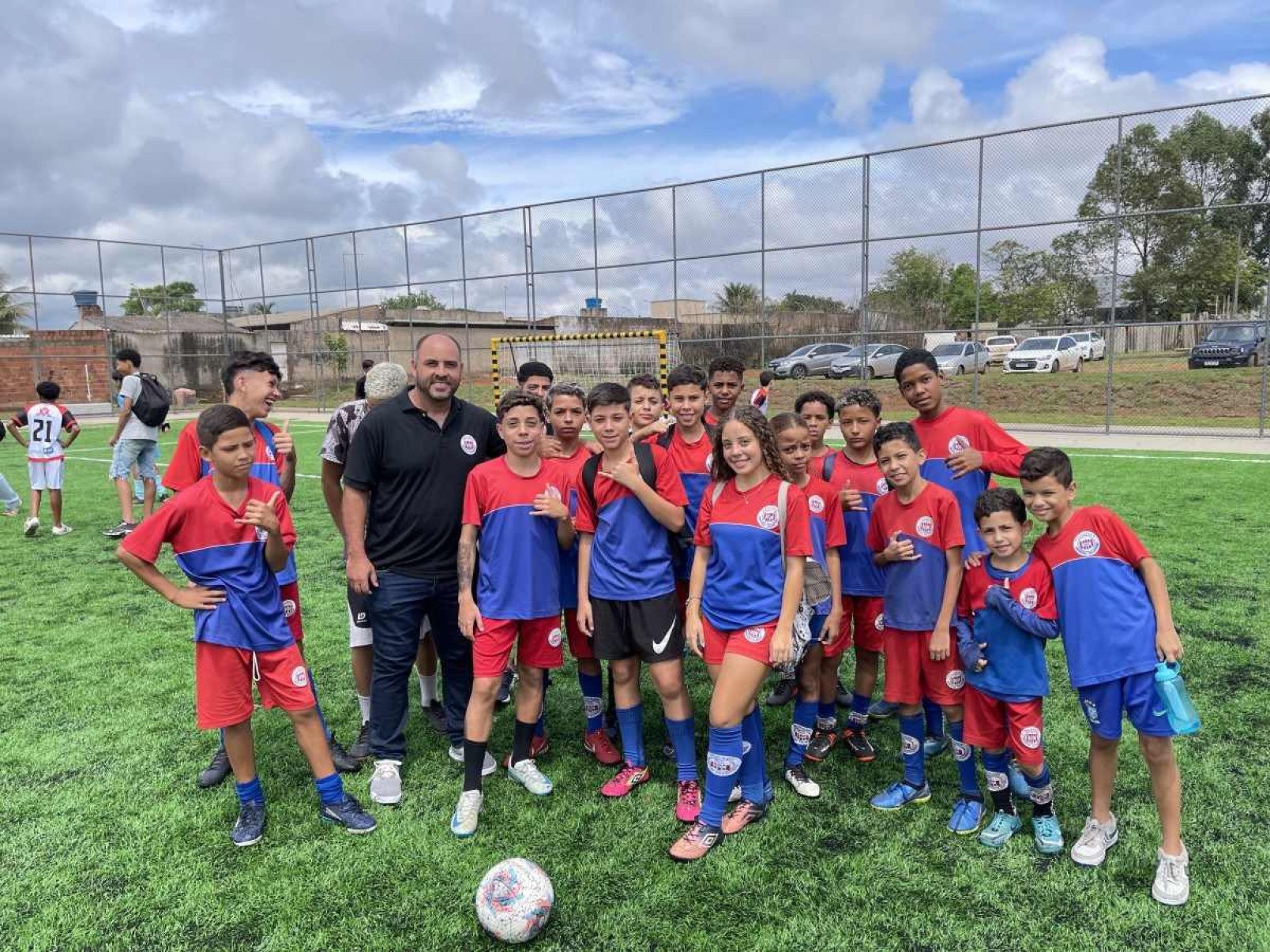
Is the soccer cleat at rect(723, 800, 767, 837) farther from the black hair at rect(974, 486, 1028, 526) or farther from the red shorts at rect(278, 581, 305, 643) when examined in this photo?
the red shorts at rect(278, 581, 305, 643)

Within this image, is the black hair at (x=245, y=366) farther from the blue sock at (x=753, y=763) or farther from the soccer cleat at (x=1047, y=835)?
the soccer cleat at (x=1047, y=835)

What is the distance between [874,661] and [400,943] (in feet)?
7.65

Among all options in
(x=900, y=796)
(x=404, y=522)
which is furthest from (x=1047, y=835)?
(x=404, y=522)

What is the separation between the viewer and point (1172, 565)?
22.2ft

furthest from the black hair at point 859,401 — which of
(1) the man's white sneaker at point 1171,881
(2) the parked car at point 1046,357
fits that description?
(2) the parked car at point 1046,357

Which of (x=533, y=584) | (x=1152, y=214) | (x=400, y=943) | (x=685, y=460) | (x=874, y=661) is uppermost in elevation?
(x=1152, y=214)

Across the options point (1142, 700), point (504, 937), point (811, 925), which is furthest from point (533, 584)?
point (1142, 700)

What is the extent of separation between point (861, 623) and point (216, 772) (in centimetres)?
313

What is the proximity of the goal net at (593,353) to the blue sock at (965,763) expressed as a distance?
1602 cm

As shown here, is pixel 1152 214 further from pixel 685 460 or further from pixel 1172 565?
pixel 685 460

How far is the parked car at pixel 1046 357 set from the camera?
19844 millimetres

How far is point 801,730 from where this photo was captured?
3.63 metres

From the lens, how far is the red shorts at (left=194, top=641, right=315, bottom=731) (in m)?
3.17

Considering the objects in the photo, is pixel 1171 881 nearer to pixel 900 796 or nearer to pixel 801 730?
pixel 900 796
